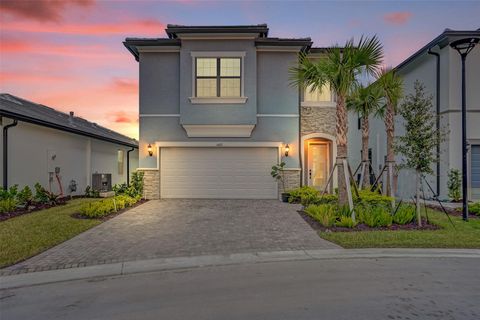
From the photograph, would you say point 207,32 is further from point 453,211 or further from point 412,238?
point 453,211

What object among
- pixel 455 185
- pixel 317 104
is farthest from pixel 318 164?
pixel 455 185

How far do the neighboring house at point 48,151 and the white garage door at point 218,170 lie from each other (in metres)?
4.71

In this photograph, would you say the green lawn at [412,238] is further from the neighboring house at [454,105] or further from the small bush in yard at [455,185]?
the neighboring house at [454,105]

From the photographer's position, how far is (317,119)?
15344mm

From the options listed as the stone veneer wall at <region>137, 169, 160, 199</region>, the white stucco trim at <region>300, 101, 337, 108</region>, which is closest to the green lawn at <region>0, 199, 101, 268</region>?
the stone veneer wall at <region>137, 169, 160, 199</region>

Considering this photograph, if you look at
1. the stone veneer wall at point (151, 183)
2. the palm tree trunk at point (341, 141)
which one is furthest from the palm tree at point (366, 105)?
the stone veneer wall at point (151, 183)

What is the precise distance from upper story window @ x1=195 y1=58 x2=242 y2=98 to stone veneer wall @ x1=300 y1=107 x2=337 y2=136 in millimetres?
3247

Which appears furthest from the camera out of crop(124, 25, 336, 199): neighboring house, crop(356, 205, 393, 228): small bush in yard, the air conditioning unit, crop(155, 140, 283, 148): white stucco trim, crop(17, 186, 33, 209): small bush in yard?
the air conditioning unit

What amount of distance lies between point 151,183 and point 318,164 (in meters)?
8.00

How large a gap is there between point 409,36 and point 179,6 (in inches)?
428

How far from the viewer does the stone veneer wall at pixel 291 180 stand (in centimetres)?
1491

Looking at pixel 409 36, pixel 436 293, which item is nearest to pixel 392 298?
pixel 436 293

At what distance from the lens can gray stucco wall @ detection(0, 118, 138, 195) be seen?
41.2 ft

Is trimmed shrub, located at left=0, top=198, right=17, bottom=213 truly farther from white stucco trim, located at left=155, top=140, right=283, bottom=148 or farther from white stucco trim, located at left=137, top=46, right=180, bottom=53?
white stucco trim, located at left=137, top=46, right=180, bottom=53
